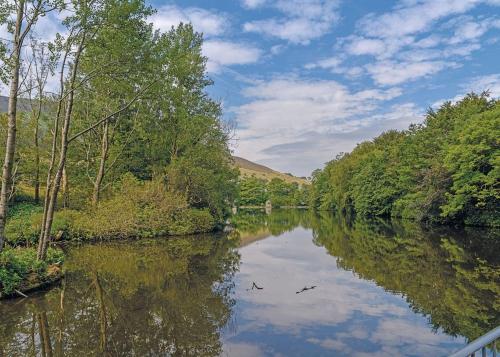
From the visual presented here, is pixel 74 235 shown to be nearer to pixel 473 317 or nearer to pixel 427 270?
pixel 427 270

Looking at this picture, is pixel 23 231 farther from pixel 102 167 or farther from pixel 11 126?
pixel 11 126

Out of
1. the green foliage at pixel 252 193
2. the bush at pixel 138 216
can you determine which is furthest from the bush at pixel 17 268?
the green foliage at pixel 252 193

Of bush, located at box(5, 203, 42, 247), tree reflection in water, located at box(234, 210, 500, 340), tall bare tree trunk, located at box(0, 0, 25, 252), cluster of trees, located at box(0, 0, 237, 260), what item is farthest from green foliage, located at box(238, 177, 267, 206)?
tall bare tree trunk, located at box(0, 0, 25, 252)

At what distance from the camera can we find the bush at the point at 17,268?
422 inches

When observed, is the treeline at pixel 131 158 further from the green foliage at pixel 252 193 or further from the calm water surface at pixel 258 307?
the green foliage at pixel 252 193

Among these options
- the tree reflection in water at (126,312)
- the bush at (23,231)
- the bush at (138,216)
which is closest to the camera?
the tree reflection in water at (126,312)

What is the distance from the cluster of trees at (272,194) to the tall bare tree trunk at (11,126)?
9650cm

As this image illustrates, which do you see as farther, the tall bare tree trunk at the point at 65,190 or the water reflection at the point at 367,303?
the tall bare tree trunk at the point at 65,190

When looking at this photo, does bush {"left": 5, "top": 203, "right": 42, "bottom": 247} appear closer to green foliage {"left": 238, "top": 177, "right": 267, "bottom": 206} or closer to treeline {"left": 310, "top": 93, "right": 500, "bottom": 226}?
treeline {"left": 310, "top": 93, "right": 500, "bottom": 226}

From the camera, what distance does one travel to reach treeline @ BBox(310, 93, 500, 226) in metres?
29.8

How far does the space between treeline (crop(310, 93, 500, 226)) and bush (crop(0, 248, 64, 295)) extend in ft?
93.7

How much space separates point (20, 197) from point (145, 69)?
2322cm

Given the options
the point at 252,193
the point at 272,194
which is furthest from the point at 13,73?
the point at 272,194

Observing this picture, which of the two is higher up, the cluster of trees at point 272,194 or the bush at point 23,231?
the cluster of trees at point 272,194
